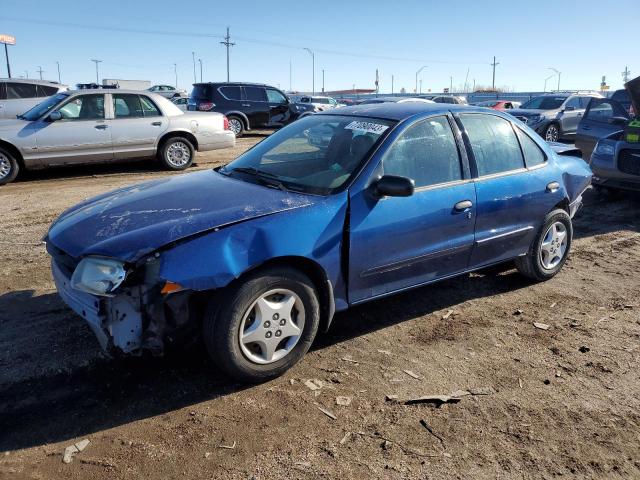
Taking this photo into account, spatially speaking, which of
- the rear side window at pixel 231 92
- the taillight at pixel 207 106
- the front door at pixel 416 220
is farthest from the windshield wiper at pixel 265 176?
the rear side window at pixel 231 92

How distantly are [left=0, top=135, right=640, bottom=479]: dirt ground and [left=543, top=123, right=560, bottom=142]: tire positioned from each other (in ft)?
45.9

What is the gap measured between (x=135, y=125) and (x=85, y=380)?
779cm

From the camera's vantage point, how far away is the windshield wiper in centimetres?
381

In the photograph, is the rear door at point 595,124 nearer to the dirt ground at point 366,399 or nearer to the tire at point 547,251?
the tire at point 547,251

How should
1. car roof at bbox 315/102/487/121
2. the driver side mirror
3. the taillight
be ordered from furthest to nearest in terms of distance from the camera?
the taillight < car roof at bbox 315/102/487/121 < the driver side mirror

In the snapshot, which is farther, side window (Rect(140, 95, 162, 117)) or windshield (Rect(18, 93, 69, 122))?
side window (Rect(140, 95, 162, 117))

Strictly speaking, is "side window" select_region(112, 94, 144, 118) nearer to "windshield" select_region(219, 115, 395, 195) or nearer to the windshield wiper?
"windshield" select_region(219, 115, 395, 195)

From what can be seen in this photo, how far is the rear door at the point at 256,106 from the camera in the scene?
1775 centimetres

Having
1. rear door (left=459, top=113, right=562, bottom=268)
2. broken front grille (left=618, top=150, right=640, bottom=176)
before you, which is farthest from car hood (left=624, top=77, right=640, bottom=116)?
rear door (left=459, top=113, right=562, bottom=268)

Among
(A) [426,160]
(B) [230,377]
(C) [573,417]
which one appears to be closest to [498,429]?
(C) [573,417]

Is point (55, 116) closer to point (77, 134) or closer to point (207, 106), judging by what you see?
point (77, 134)

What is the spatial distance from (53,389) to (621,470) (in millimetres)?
3115

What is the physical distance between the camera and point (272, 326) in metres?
3.23

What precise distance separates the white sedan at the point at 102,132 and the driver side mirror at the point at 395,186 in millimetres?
7777
